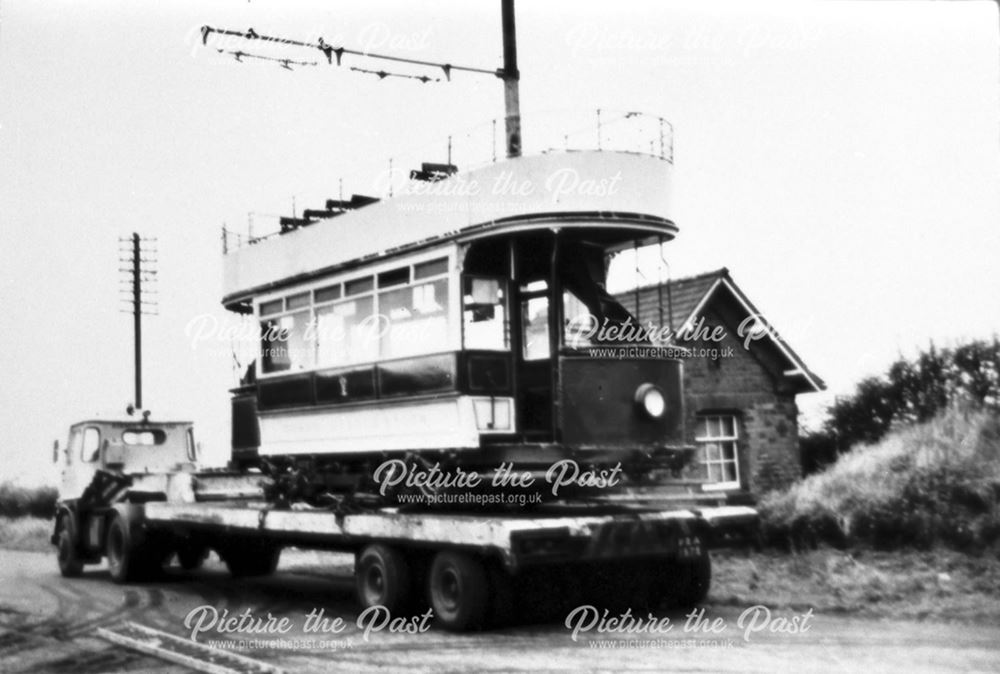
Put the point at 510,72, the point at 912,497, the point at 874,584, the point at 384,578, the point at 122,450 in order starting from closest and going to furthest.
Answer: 1. the point at 384,578
2. the point at 874,584
3. the point at 510,72
4. the point at 912,497
5. the point at 122,450

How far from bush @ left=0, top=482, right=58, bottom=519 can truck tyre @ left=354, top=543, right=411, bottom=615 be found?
329 inches

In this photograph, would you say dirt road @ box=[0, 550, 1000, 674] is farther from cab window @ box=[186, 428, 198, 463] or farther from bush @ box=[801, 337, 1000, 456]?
bush @ box=[801, 337, 1000, 456]

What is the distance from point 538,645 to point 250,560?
8.29m

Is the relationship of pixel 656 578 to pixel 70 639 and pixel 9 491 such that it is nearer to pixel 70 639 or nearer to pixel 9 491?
pixel 70 639

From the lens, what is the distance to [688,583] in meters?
11.1

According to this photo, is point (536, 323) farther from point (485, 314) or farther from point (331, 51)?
point (331, 51)

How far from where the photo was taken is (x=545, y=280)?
36.3 ft

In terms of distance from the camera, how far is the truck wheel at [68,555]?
17.1 meters

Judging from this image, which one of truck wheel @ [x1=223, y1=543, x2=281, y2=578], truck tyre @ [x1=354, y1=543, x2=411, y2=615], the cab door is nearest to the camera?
truck tyre @ [x1=354, y1=543, x2=411, y2=615]

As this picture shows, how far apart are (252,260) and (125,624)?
460 centimetres

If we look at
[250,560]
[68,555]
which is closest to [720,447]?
[250,560]

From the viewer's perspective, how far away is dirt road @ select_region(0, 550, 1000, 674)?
824 cm

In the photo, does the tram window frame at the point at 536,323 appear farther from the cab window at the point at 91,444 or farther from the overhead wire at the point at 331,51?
the cab window at the point at 91,444

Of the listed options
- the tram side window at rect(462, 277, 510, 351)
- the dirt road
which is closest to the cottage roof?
the tram side window at rect(462, 277, 510, 351)
